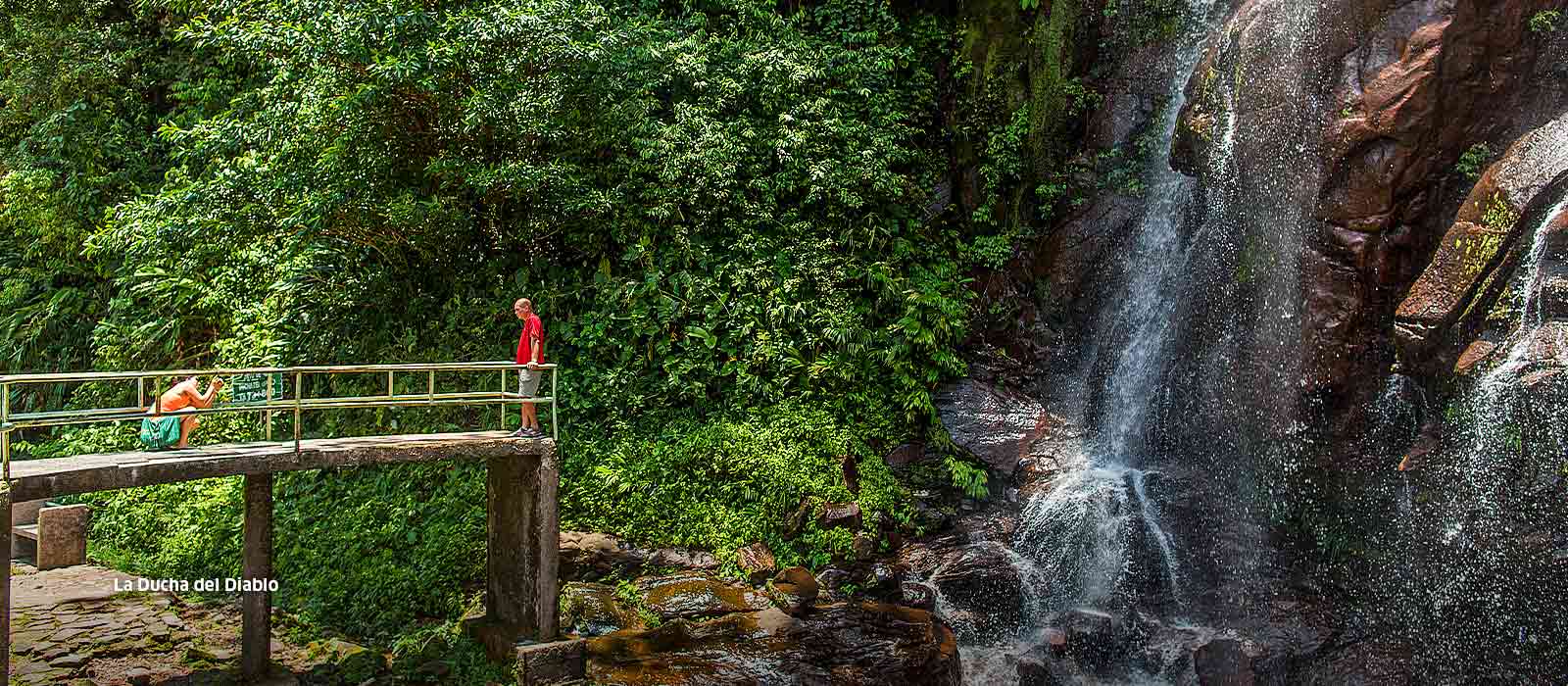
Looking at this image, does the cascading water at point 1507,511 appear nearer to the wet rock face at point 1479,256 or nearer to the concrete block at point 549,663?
the wet rock face at point 1479,256

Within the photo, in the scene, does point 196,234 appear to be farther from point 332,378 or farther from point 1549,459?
point 1549,459

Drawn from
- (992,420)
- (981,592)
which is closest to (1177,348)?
(992,420)

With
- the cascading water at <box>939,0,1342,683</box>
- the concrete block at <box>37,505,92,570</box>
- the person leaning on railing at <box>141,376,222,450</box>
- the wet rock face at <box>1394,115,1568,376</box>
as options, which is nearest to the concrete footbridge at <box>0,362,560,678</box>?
the person leaning on railing at <box>141,376,222,450</box>

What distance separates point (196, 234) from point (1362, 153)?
16377 millimetres

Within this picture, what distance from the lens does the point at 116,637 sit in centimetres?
1266

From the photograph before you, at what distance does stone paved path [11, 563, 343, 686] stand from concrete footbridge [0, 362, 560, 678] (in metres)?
0.82

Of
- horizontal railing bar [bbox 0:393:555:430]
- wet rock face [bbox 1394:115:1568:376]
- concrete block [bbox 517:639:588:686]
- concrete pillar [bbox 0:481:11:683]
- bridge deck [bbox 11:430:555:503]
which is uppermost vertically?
wet rock face [bbox 1394:115:1568:376]

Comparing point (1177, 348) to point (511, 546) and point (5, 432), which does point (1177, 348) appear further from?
point (5, 432)

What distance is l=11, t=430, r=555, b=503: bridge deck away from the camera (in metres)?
8.78

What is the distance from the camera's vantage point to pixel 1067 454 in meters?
15.3

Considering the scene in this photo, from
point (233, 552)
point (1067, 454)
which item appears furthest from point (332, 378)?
point (1067, 454)

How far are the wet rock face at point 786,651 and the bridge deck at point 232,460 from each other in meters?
2.48

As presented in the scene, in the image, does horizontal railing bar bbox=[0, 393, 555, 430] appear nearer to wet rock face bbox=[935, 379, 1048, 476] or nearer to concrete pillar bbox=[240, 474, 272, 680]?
concrete pillar bbox=[240, 474, 272, 680]

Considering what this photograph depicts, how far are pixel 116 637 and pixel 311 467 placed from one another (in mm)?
4952
